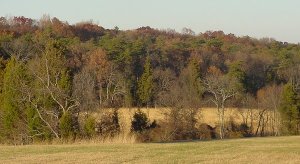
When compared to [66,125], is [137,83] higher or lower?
higher

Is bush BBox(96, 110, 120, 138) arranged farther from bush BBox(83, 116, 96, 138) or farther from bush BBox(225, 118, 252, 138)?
bush BBox(225, 118, 252, 138)

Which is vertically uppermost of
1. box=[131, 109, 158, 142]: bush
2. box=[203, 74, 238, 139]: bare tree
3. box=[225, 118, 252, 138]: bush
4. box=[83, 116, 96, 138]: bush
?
box=[203, 74, 238, 139]: bare tree

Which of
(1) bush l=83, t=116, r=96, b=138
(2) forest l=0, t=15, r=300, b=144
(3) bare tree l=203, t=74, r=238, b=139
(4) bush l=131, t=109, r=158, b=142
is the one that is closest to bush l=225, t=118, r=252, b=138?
(2) forest l=0, t=15, r=300, b=144

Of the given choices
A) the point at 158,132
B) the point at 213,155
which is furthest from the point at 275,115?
the point at 213,155

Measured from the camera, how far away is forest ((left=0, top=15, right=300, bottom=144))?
34.5 m

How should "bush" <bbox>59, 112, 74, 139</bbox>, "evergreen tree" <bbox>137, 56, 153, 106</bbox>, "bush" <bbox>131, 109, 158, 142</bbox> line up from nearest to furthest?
"bush" <bbox>59, 112, 74, 139</bbox>, "bush" <bbox>131, 109, 158, 142</bbox>, "evergreen tree" <bbox>137, 56, 153, 106</bbox>

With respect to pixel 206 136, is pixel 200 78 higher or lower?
higher

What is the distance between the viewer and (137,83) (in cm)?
7719

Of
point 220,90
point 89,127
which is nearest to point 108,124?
point 89,127

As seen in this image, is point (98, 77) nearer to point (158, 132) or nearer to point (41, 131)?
point (158, 132)

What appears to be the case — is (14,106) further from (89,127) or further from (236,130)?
(236,130)

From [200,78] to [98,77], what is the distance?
15514 millimetres

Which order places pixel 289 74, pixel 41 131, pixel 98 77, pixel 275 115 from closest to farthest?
pixel 41 131
pixel 275 115
pixel 98 77
pixel 289 74

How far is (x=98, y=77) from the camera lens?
73.1 meters
